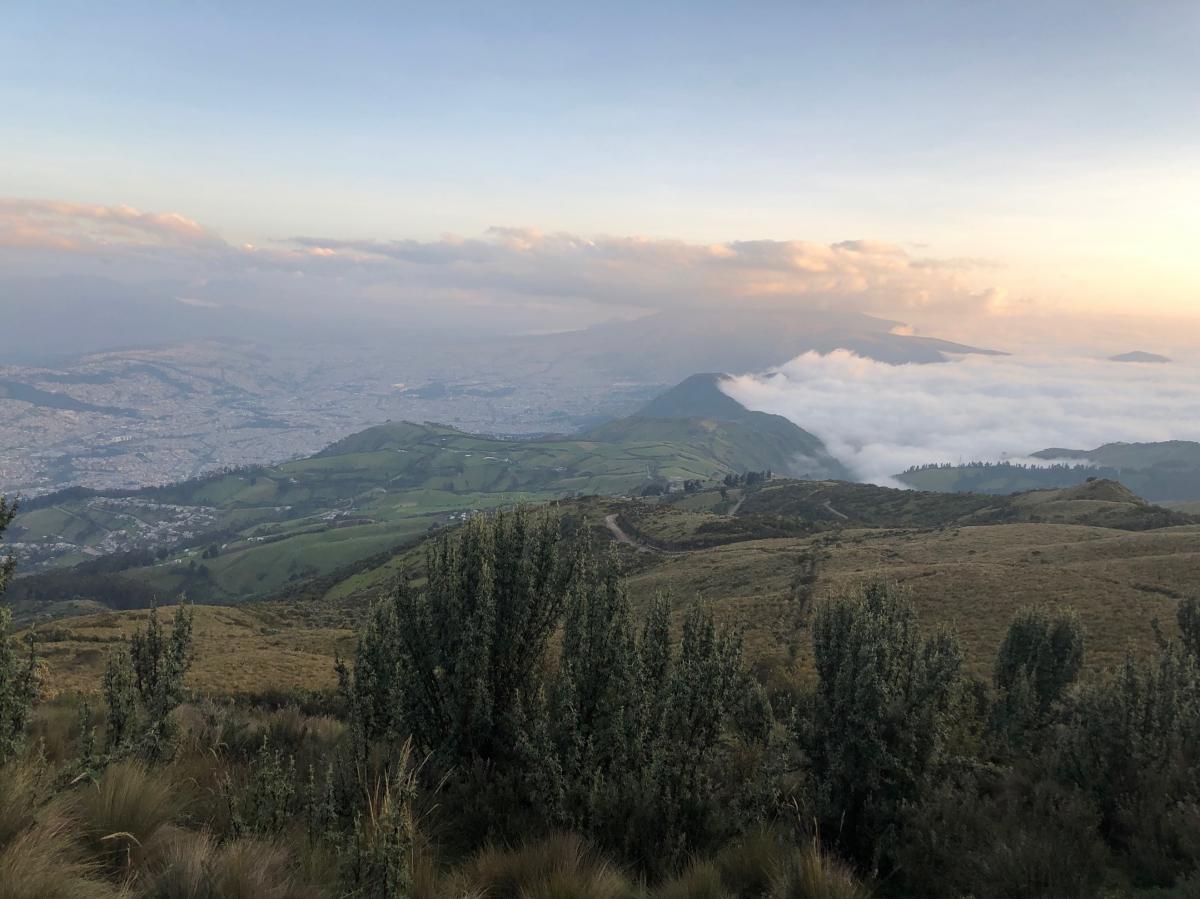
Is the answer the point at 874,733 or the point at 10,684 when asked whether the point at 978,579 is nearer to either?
the point at 874,733

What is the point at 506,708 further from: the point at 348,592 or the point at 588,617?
the point at 348,592

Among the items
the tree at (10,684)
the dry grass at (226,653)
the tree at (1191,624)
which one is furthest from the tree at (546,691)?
the tree at (1191,624)

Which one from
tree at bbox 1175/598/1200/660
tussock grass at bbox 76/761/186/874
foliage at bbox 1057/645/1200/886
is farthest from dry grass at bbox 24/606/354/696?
tree at bbox 1175/598/1200/660

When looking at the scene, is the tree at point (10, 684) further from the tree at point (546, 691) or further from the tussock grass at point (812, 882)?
the tussock grass at point (812, 882)

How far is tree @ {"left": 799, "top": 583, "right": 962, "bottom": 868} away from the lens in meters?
9.78

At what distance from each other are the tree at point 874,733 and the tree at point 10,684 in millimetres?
10378

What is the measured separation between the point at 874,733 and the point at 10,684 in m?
11.6

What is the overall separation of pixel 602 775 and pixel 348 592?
100 meters

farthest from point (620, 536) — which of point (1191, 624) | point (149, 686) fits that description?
point (149, 686)

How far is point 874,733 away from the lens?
10164mm

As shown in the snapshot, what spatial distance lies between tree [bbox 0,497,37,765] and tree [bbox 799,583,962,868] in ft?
34.0

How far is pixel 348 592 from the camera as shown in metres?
98.2

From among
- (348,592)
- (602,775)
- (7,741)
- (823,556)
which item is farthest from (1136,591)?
(348,592)

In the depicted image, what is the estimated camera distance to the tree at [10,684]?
21.0ft
